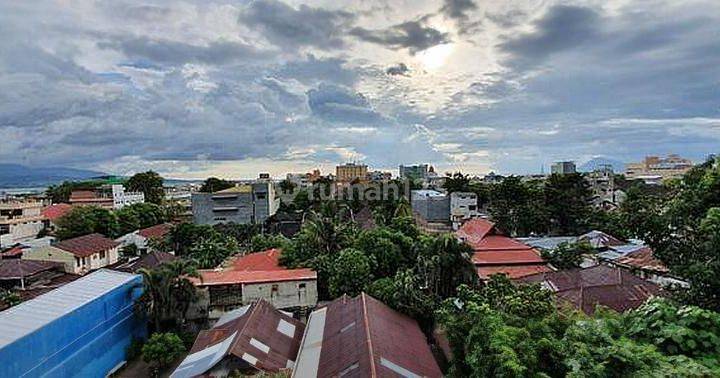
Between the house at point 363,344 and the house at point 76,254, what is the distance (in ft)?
A: 70.4

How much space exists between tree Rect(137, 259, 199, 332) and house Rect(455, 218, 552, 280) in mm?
13921

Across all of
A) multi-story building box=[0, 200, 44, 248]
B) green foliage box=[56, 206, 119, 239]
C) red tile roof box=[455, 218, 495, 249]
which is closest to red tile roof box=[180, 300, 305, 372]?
red tile roof box=[455, 218, 495, 249]

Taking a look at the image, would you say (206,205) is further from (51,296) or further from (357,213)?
(51,296)

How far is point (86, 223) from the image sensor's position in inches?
1663

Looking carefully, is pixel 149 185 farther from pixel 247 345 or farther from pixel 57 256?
pixel 247 345

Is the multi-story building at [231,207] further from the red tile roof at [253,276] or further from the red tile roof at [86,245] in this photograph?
the red tile roof at [253,276]

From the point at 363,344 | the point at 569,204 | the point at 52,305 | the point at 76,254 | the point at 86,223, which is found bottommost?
the point at 363,344

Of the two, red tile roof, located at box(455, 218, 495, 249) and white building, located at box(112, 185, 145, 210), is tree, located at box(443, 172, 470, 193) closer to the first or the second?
red tile roof, located at box(455, 218, 495, 249)

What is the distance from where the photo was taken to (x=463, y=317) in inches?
455

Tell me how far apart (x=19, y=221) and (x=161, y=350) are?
38483 millimetres

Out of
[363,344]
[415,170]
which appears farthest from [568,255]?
[415,170]

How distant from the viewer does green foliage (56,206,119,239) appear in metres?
41.6

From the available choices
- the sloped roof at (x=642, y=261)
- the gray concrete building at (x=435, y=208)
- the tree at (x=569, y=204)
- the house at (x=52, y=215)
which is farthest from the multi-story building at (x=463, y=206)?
the house at (x=52, y=215)

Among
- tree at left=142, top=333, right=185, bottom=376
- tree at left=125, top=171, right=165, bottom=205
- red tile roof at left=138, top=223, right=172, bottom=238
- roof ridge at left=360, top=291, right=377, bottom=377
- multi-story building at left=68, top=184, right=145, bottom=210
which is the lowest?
tree at left=142, top=333, right=185, bottom=376
